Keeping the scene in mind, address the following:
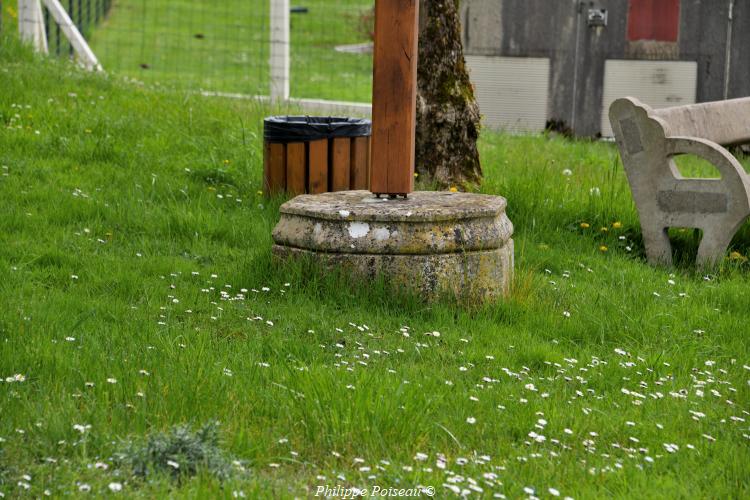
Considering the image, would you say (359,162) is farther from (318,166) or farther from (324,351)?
(324,351)

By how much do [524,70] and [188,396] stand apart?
959 cm

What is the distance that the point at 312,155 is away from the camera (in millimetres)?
7102

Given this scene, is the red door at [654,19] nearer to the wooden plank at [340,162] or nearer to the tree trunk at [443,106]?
the tree trunk at [443,106]

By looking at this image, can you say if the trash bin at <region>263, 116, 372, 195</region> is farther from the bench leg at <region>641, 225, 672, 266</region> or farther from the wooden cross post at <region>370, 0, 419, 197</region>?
the bench leg at <region>641, 225, 672, 266</region>

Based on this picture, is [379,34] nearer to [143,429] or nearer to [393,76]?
[393,76]

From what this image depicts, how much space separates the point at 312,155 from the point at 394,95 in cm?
156

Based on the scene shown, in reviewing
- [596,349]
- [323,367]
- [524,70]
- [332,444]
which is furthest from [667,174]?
[524,70]

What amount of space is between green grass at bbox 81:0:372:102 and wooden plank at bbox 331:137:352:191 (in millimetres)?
4827

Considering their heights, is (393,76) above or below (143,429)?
above

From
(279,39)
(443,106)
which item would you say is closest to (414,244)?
(443,106)

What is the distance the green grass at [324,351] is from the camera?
3514 millimetres

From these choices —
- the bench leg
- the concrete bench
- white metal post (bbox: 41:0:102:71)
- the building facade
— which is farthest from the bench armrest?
white metal post (bbox: 41:0:102:71)

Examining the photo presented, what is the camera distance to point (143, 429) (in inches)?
141

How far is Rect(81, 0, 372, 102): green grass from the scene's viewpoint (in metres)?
17.7
